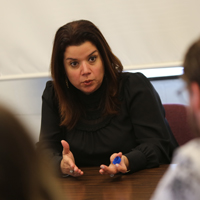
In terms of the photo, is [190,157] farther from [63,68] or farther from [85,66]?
[63,68]

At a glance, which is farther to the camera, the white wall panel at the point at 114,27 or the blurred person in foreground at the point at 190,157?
the white wall panel at the point at 114,27

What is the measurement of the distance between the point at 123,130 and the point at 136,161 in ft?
0.96

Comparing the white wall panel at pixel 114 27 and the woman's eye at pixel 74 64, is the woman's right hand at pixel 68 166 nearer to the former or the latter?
the woman's eye at pixel 74 64

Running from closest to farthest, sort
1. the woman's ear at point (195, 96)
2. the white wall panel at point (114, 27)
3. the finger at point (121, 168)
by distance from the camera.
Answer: the woman's ear at point (195, 96), the finger at point (121, 168), the white wall panel at point (114, 27)

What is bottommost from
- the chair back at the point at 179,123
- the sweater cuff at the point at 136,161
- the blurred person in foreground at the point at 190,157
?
the chair back at the point at 179,123

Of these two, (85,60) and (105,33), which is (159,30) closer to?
(105,33)

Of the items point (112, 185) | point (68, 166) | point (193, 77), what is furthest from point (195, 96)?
point (68, 166)

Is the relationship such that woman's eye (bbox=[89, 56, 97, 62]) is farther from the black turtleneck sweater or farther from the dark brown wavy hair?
the black turtleneck sweater

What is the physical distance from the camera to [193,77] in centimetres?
71

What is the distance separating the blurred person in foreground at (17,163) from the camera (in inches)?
19.6

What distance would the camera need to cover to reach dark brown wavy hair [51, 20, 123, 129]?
178 centimetres

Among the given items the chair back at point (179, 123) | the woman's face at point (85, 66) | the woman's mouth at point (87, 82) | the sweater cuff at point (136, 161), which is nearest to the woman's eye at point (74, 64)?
the woman's face at point (85, 66)

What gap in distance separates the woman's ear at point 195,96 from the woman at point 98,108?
3.16 feet

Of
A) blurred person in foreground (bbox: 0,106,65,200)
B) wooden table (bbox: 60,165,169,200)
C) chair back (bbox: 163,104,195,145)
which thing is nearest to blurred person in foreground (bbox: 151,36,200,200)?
blurred person in foreground (bbox: 0,106,65,200)
